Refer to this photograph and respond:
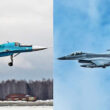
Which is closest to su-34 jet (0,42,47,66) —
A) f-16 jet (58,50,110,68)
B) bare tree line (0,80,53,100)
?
f-16 jet (58,50,110,68)

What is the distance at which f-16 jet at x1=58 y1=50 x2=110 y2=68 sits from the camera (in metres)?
18.5

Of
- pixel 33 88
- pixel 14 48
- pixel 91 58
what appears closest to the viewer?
pixel 91 58

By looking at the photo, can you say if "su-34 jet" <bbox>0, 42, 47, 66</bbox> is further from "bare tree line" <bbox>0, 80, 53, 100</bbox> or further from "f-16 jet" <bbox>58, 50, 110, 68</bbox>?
"bare tree line" <bbox>0, 80, 53, 100</bbox>

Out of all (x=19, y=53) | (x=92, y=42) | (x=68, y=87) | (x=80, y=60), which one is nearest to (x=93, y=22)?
(x=92, y=42)

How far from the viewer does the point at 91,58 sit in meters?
18.7

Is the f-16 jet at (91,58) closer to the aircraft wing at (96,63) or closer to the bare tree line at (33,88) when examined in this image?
the aircraft wing at (96,63)

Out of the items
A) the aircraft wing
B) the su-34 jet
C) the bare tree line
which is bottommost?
the bare tree line

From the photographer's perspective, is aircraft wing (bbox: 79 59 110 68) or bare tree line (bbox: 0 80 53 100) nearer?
aircraft wing (bbox: 79 59 110 68)

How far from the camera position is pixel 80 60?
1897cm

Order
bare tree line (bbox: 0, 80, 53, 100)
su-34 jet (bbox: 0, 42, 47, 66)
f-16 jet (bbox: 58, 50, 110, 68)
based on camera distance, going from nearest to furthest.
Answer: f-16 jet (bbox: 58, 50, 110, 68), su-34 jet (bbox: 0, 42, 47, 66), bare tree line (bbox: 0, 80, 53, 100)

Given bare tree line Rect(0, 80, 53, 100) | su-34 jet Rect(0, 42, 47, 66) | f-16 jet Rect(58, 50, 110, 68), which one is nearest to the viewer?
f-16 jet Rect(58, 50, 110, 68)

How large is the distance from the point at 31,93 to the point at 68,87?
1681 inches

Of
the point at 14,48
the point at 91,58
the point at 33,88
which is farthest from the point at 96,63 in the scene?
the point at 33,88

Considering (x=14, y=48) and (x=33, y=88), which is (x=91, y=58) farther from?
(x=33, y=88)
